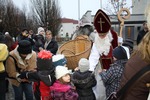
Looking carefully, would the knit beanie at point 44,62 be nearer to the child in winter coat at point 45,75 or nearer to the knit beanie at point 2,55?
the child in winter coat at point 45,75

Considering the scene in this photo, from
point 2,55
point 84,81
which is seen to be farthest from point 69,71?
point 2,55

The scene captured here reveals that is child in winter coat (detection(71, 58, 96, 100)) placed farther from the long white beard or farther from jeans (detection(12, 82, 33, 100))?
jeans (detection(12, 82, 33, 100))

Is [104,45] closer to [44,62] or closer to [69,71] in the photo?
[69,71]

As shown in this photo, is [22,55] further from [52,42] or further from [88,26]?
[88,26]

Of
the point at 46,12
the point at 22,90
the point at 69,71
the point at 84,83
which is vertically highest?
the point at 46,12

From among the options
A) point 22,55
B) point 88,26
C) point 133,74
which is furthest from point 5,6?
point 133,74

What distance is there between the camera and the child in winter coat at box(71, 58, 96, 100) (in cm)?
479

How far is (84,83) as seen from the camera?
4789 millimetres

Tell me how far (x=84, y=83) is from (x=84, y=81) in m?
0.04

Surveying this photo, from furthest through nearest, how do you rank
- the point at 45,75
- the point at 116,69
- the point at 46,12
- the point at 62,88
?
the point at 46,12, the point at 45,75, the point at 62,88, the point at 116,69

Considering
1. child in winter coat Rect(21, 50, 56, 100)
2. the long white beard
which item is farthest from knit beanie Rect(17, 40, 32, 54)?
the long white beard

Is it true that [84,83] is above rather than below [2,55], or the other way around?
below

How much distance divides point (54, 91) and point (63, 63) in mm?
796

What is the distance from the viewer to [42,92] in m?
4.68
